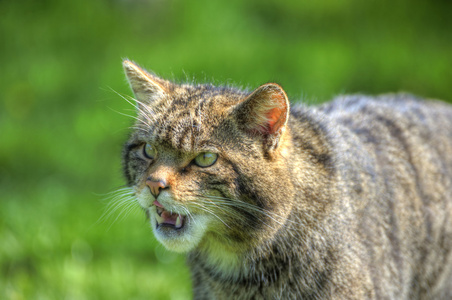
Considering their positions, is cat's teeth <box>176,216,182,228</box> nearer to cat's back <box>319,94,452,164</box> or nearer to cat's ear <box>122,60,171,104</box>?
cat's ear <box>122,60,171,104</box>

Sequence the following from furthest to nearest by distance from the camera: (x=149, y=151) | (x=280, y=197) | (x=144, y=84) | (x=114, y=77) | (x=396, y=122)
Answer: (x=114, y=77) < (x=396, y=122) < (x=144, y=84) < (x=149, y=151) < (x=280, y=197)

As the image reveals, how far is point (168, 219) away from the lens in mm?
2598

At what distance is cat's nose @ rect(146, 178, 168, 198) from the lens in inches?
95.9

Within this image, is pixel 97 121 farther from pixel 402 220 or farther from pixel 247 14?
pixel 402 220

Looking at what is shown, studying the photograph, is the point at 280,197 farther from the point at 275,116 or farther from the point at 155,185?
the point at 155,185

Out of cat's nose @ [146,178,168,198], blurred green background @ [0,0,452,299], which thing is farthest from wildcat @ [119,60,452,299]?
Result: blurred green background @ [0,0,452,299]

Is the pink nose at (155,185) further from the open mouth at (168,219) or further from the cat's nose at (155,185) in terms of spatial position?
the open mouth at (168,219)

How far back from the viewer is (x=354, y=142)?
3023mm

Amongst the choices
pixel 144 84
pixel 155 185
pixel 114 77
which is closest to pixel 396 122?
pixel 144 84

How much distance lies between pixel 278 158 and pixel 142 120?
699 millimetres

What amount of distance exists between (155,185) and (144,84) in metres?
0.67


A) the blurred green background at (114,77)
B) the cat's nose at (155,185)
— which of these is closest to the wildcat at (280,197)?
the cat's nose at (155,185)

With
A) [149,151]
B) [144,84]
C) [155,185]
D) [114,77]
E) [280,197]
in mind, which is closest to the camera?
[155,185]

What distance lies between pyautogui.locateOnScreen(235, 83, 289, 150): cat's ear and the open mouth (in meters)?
0.50
